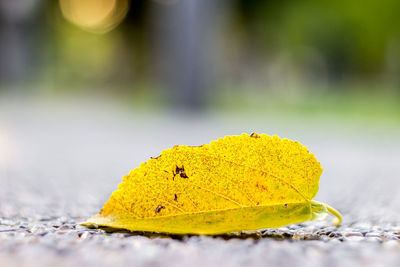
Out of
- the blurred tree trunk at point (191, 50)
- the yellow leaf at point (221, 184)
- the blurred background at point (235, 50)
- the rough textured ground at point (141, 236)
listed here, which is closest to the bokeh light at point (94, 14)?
the blurred background at point (235, 50)

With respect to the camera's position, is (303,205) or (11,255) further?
(303,205)

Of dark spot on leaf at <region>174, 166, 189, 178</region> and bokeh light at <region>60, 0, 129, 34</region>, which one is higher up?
bokeh light at <region>60, 0, 129, 34</region>

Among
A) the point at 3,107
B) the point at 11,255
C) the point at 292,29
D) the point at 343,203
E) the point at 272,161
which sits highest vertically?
the point at 292,29

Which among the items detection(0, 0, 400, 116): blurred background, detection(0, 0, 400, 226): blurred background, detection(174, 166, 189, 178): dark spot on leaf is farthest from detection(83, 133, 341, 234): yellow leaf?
detection(0, 0, 400, 116): blurred background

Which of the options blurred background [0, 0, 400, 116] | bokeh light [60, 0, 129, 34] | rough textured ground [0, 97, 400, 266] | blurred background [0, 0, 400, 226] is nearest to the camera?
rough textured ground [0, 97, 400, 266]

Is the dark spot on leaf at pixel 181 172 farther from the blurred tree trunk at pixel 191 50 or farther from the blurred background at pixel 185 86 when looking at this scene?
the blurred tree trunk at pixel 191 50

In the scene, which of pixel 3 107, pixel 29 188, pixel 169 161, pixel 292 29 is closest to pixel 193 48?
pixel 3 107

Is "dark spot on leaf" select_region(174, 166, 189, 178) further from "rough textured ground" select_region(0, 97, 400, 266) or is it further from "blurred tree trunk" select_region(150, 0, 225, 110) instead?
"blurred tree trunk" select_region(150, 0, 225, 110)

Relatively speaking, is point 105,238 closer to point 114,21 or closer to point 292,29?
point 292,29
